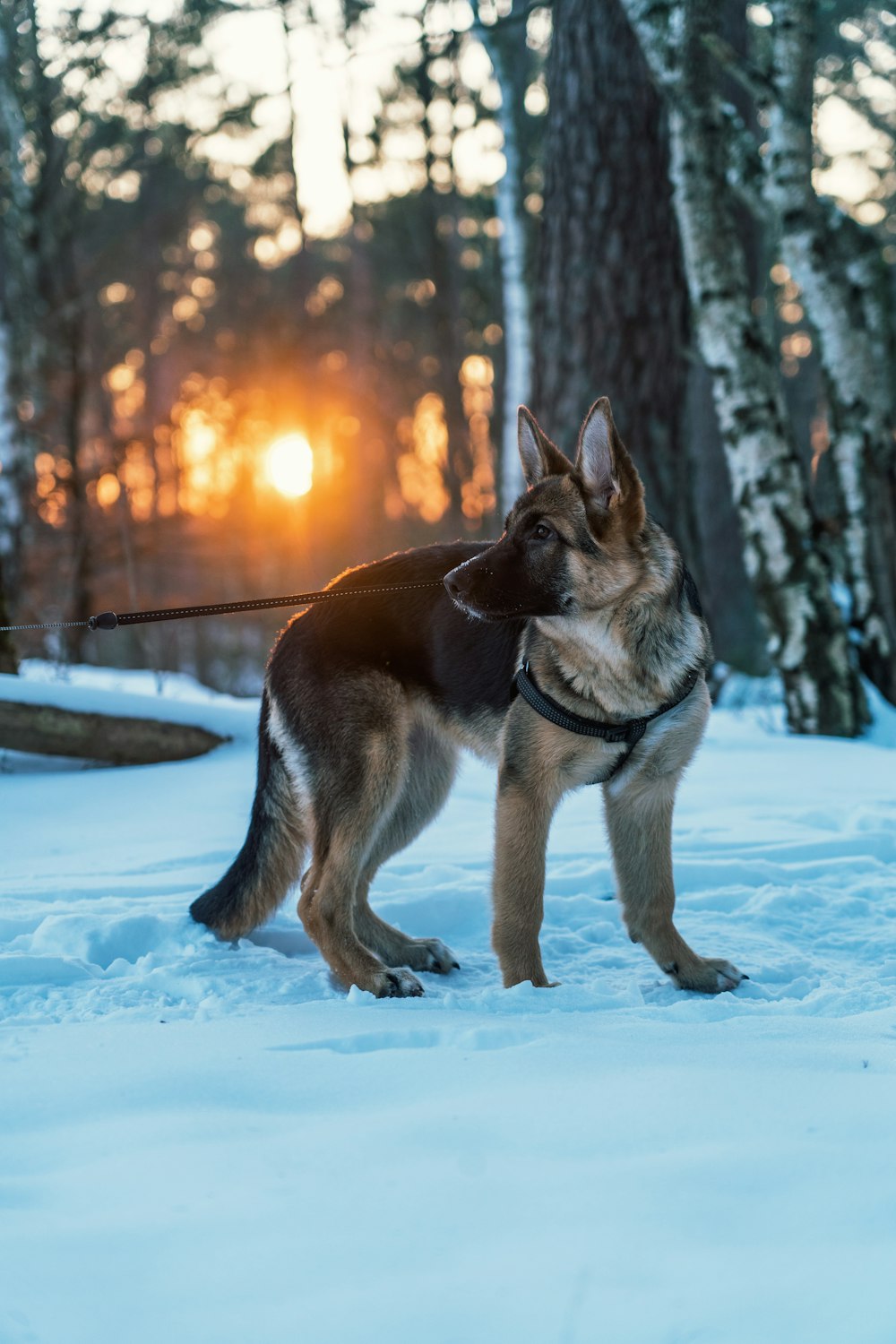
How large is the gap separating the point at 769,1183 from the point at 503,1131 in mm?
509

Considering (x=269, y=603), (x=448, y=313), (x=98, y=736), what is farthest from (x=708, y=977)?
(x=448, y=313)

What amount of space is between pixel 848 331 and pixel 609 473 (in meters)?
4.80

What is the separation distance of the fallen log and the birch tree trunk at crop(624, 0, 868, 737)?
11.9 ft

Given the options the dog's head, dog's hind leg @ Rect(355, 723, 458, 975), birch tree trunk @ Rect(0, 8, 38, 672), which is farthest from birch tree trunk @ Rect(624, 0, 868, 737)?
birch tree trunk @ Rect(0, 8, 38, 672)

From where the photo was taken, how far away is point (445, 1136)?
227 centimetres

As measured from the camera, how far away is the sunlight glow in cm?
2459

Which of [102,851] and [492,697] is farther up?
[492,697]

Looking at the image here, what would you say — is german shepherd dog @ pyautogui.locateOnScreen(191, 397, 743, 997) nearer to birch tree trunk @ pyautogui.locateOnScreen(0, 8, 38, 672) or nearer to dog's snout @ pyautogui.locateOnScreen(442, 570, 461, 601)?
dog's snout @ pyautogui.locateOnScreen(442, 570, 461, 601)

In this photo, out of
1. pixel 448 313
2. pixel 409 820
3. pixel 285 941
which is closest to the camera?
pixel 285 941

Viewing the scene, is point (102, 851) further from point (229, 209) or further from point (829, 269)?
point (229, 209)

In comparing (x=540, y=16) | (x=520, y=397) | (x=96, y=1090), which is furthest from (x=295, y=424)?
(x=96, y=1090)

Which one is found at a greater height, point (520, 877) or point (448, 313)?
point (448, 313)

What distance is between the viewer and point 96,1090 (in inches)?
97.0

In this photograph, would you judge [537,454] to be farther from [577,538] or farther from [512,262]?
[512,262]
